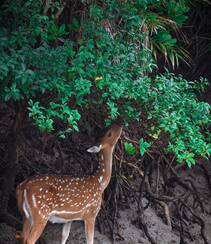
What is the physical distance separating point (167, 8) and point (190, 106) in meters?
2.01

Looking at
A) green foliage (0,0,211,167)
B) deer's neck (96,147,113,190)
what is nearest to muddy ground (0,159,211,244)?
deer's neck (96,147,113,190)

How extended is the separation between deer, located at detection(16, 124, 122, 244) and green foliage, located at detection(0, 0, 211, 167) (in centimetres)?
46

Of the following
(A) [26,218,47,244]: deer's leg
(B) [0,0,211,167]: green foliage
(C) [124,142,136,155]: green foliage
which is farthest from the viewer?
(C) [124,142,136,155]: green foliage

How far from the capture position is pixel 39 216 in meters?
5.39

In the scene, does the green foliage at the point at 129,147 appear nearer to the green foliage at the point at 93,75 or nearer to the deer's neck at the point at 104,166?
the deer's neck at the point at 104,166

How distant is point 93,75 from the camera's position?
513 centimetres

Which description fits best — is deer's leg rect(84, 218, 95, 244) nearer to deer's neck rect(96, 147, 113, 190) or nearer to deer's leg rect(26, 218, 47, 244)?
deer's neck rect(96, 147, 113, 190)

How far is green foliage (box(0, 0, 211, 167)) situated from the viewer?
16.0 ft

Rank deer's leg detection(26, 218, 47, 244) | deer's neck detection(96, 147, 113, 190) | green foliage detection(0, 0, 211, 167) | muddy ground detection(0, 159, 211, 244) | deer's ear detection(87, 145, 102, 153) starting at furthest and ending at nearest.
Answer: muddy ground detection(0, 159, 211, 244) → deer's neck detection(96, 147, 113, 190) → deer's ear detection(87, 145, 102, 153) → deer's leg detection(26, 218, 47, 244) → green foliage detection(0, 0, 211, 167)

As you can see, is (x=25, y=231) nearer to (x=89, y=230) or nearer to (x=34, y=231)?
(x=34, y=231)

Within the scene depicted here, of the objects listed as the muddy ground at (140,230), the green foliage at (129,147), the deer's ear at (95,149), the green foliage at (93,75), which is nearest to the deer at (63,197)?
the deer's ear at (95,149)

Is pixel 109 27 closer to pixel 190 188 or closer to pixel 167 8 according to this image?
pixel 167 8

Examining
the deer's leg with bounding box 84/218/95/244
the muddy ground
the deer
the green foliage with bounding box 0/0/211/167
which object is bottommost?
the muddy ground

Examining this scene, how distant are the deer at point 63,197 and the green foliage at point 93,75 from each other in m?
0.46
